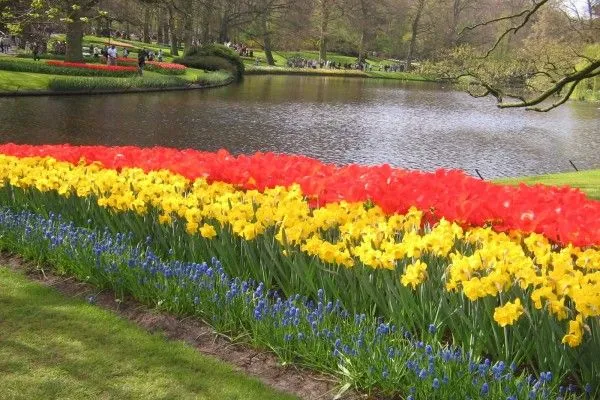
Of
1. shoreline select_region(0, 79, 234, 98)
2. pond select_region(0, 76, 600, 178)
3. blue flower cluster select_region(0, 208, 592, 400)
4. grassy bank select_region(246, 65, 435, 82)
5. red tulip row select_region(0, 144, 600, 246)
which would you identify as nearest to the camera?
blue flower cluster select_region(0, 208, 592, 400)

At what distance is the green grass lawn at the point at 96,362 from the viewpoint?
3441 mm

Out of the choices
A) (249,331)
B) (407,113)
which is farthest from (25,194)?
(407,113)

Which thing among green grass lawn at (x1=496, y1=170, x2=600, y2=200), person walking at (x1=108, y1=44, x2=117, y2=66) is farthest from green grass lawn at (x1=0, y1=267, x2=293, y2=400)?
person walking at (x1=108, y1=44, x2=117, y2=66)

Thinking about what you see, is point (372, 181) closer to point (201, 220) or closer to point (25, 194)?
point (201, 220)

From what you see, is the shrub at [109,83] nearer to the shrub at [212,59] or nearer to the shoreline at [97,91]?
the shoreline at [97,91]

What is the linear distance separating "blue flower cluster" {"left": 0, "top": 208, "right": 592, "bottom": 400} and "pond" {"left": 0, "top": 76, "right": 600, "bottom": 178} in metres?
14.7

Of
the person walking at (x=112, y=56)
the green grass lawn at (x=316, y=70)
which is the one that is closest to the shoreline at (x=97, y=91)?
the person walking at (x=112, y=56)

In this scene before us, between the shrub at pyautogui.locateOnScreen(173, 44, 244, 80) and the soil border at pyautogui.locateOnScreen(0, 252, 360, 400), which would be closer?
the soil border at pyautogui.locateOnScreen(0, 252, 360, 400)

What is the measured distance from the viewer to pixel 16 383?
351 cm

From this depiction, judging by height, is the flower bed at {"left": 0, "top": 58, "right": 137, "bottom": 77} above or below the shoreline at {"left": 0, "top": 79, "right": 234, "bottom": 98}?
above

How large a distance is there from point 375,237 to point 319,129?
2228cm

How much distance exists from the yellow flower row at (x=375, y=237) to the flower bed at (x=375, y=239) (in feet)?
0.03

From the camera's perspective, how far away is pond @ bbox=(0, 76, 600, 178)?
67.4 feet

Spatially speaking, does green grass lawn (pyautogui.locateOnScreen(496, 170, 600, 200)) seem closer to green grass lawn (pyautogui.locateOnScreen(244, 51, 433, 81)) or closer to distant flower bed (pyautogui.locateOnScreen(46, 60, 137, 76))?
distant flower bed (pyautogui.locateOnScreen(46, 60, 137, 76))
